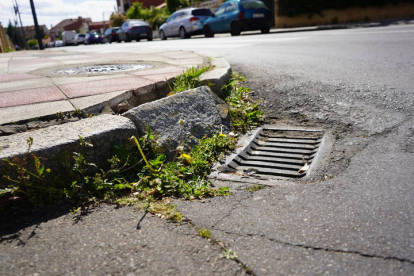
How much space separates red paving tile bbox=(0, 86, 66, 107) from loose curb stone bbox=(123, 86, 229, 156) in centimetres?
81

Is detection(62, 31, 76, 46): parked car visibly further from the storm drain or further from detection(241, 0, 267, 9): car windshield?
the storm drain

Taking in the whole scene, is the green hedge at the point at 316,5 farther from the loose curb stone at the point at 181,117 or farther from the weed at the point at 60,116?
the weed at the point at 60,116

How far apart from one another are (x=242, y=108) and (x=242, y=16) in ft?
39.7

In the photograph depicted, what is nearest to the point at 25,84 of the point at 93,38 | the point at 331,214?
the point at 331,214

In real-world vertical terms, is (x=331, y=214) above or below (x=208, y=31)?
below

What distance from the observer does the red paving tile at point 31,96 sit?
2.60 meters

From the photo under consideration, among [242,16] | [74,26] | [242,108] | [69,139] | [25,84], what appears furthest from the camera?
[74,26]

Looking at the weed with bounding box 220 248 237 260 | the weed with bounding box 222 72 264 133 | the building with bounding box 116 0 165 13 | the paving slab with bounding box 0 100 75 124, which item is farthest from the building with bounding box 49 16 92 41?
the weed with bounding box 220 248 237 260

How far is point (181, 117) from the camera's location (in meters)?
2.51

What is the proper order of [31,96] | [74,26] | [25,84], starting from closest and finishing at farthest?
[31,96]
[25,84]
[74,26]

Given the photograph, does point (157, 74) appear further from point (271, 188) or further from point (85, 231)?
point (85, 231)

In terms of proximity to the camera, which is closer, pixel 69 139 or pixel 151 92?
pixel 69 139

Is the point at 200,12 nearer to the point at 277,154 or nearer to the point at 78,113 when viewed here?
the point at 277,154

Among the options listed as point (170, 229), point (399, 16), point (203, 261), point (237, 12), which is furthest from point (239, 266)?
point (399, 16)
